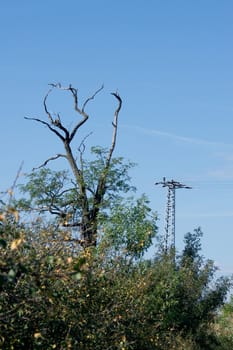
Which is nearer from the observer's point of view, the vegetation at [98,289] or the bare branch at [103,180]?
the vegetation at [98,289]

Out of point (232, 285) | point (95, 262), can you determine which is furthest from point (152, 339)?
point (232, 285)

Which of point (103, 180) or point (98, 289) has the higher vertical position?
point (103, 180)

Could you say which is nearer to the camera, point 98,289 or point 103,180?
point 98,289

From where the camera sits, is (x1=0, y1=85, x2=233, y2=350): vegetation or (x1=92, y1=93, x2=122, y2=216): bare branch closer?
(x1=0, y1=85, x2=233, y2=350): vegetation

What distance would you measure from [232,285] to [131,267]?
1177cm

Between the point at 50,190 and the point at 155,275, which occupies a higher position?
the point at 50,190

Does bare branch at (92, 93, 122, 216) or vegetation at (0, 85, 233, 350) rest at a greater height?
bare branch at (92, 93, 122, 216)

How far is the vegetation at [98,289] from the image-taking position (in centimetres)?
852

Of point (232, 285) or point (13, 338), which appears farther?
point (232, 285)

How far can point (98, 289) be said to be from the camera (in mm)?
11883

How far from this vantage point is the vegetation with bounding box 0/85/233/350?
336 inches

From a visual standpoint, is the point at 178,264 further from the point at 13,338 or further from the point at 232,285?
the point at 13,338

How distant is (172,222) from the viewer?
4431cm

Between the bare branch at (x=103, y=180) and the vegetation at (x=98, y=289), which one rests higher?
the bare branch at (x=103, y=180)
